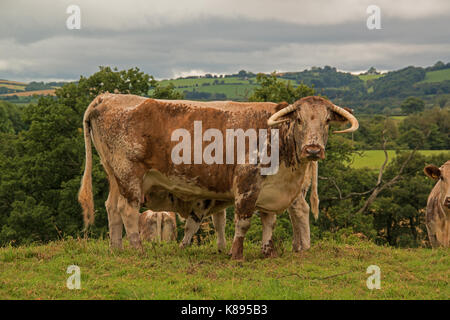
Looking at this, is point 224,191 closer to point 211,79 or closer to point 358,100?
point 211,79

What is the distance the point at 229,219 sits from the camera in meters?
30.7

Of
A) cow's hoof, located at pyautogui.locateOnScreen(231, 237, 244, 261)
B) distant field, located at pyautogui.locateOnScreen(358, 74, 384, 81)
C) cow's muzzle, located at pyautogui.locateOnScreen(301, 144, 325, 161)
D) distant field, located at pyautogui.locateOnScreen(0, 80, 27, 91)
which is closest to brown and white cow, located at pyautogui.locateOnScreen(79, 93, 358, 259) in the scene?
cow's hoof, located at pyautogui.locateOnScreen(231, 237, 244, 261)

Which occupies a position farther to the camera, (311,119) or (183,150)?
(183,150)

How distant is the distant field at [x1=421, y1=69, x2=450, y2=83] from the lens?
502 ft

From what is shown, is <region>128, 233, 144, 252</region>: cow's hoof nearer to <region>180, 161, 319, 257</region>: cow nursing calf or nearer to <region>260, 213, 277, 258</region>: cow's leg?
<region>180, 161, 319, 257</region>: cow nursing calf

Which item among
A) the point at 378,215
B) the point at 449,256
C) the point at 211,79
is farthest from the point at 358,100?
the point at 449,256

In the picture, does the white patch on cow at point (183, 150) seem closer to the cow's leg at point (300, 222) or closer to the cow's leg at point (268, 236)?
the cow's leg at point (268, 236)

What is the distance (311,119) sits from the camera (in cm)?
916

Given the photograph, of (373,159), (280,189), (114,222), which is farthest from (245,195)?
(373,159)

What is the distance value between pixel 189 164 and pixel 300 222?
2442mm

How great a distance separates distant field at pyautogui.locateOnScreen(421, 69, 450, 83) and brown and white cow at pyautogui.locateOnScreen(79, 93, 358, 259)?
15390 cm

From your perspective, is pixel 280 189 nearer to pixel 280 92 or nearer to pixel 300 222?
pixel 300 222

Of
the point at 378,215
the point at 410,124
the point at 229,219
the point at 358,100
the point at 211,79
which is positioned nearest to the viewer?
the point at 229,219
